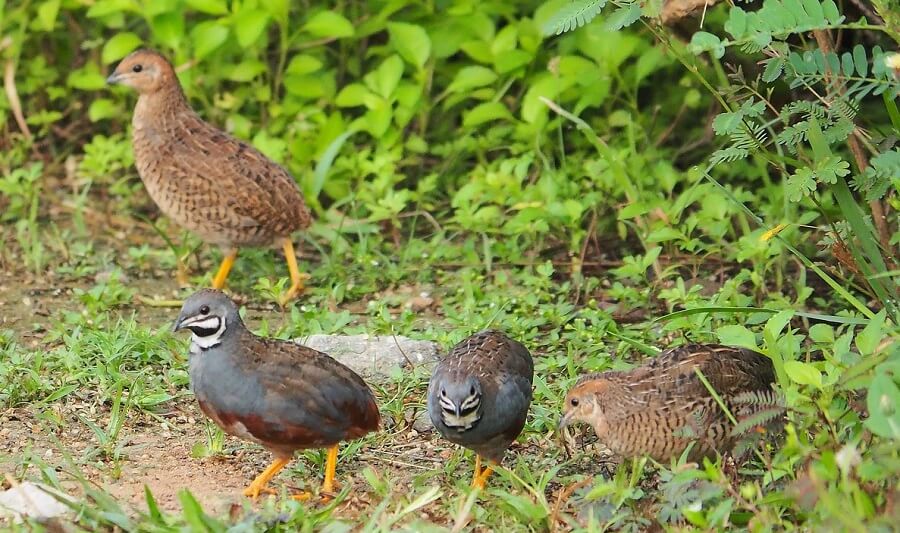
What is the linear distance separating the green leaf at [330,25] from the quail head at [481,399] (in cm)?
317

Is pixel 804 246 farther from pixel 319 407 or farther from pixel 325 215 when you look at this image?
pixel 319 407

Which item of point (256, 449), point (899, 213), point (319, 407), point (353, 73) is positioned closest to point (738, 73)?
point (899, 213)

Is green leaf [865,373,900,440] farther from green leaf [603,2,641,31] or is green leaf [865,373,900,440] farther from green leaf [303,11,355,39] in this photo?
green leaf [303,11,355,39]

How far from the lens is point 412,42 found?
793cm

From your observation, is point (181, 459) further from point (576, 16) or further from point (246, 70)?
point (246, 70)

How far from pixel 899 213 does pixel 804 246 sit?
154cm

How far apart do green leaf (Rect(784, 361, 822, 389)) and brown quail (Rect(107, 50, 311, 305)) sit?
10.1 ft

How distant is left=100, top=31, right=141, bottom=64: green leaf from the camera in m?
8.05

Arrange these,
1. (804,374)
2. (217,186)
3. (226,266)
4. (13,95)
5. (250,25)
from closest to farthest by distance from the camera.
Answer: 1. (804,374)
2. (217,186)
3. (226,266)
4. (250,25)
5. (13,95)

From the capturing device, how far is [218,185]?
7.09 m

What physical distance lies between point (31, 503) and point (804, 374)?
2532 mm

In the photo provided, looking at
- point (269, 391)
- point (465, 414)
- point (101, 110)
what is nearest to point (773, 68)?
point (465, 414)

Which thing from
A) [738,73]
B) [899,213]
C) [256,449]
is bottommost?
[256,449]

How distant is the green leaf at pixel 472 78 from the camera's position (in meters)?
7.84
